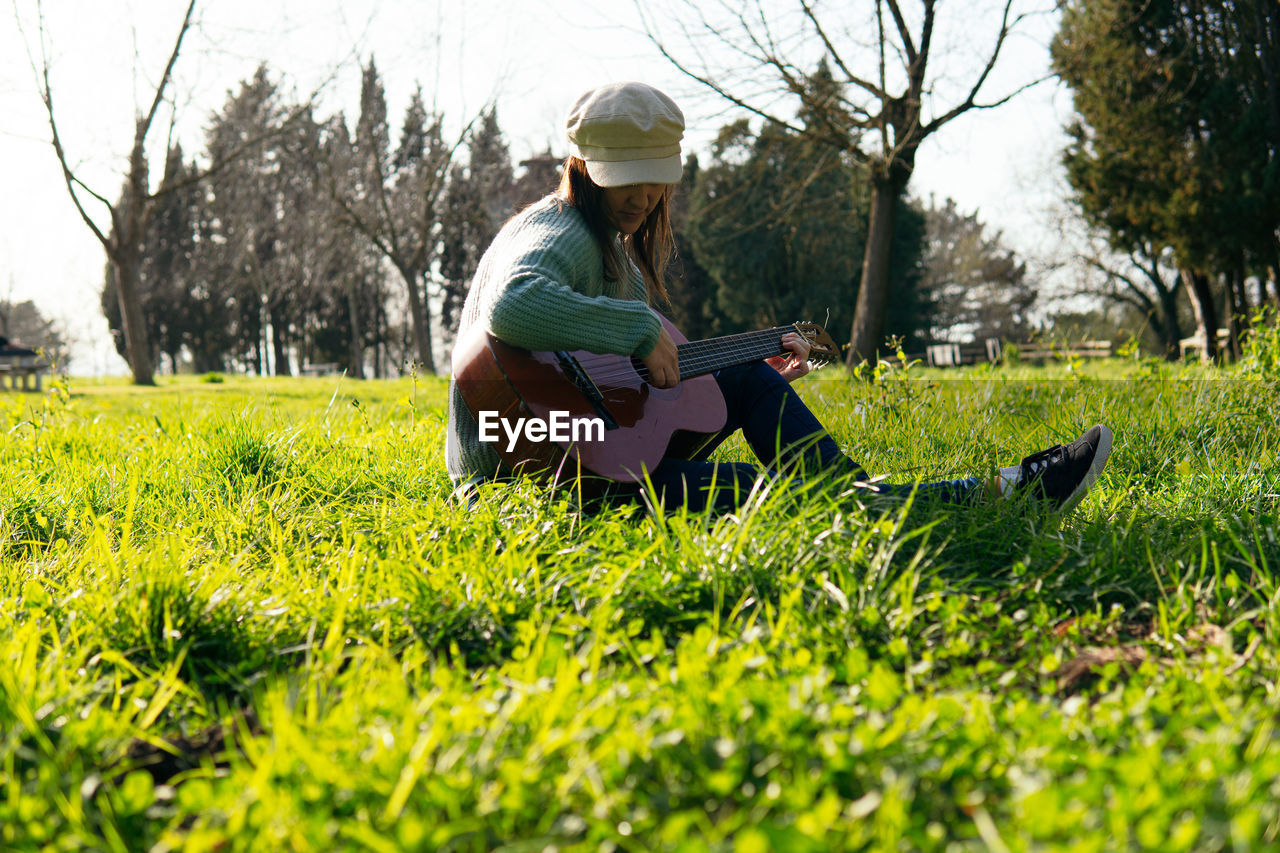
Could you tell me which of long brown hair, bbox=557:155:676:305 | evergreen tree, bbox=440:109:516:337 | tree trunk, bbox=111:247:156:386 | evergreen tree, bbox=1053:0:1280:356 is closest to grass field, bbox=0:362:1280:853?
long brown hair, bbox=557:155:676:305

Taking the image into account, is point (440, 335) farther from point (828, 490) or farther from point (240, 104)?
point (828, 490)

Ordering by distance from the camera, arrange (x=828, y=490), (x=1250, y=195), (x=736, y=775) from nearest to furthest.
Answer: (x=736, y=775)
(x=828, y=490)
(x=1250, y=195)

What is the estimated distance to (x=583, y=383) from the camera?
239cm

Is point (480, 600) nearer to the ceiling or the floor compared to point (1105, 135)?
nearer to the floor

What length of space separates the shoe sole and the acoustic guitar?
43.4 inches

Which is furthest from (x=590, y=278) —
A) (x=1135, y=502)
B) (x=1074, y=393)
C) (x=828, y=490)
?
(x=1074, y=393)

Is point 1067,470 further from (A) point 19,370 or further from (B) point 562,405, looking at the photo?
(A) point 19,370

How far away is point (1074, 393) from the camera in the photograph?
4773mm

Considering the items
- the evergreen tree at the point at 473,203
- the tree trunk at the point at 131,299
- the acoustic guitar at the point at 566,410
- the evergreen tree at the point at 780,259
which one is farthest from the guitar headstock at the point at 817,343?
the evergreen tree at the point at 473,203

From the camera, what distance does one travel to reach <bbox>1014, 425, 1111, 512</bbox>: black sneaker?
2.47 m

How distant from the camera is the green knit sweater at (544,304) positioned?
2.23 metres

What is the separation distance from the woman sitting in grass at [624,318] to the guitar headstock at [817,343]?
1.59 ft

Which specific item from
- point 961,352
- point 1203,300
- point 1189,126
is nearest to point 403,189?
point 961,352

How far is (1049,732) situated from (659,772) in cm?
59
